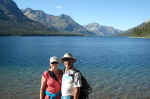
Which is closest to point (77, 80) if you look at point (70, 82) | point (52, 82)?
point (70, 82)

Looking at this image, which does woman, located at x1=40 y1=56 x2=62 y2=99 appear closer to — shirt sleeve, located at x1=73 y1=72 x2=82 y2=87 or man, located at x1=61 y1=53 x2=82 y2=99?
man, located at x1=61 y1=53 x2=82 y2=99

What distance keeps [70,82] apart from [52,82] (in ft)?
2.47

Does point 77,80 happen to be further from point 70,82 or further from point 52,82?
point 52,82

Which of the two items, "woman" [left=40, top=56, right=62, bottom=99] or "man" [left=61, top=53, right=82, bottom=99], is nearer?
"man" [left=61, top=53, right=82, bottom=99]

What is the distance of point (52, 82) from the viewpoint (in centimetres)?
627

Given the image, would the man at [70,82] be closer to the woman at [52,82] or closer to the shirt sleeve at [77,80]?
the shirt sleeve at [77,80]

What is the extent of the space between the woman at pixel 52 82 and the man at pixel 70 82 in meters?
0.36

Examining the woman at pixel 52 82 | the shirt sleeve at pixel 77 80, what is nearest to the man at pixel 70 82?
the shirt sleeve at pixel 77 80

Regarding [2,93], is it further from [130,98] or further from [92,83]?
[130,98]

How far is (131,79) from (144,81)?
1.51 metres

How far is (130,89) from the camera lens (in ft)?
56.7

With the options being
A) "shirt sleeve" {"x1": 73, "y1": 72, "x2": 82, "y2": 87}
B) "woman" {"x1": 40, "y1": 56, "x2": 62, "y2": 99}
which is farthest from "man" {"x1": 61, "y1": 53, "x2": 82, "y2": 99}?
"woman" {"x1": 40, "y1": 56, "x2": 62, "y2": 99}

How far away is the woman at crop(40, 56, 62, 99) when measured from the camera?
6.25 meters

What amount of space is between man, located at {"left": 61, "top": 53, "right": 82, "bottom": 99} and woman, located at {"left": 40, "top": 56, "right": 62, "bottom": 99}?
36cm
